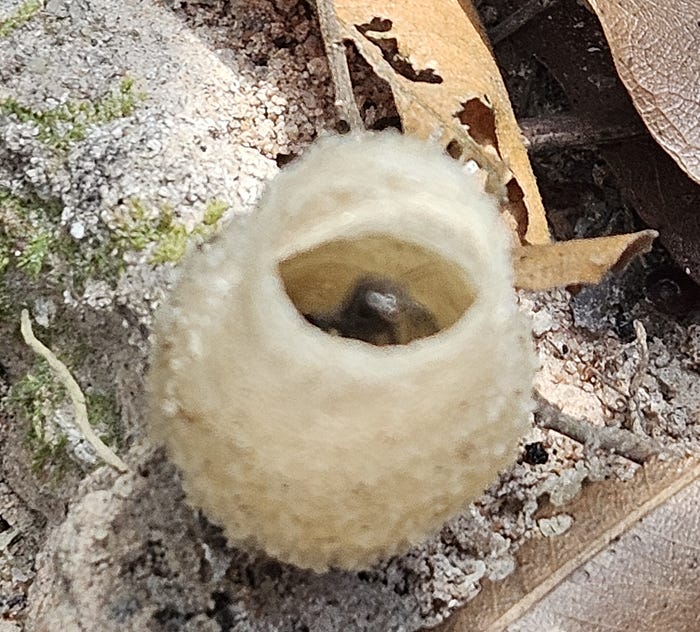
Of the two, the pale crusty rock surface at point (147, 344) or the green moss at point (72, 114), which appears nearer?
the pale crusty rock surface at point (147, 344)

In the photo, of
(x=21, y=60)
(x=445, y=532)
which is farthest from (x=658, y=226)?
(x=21, y=60)

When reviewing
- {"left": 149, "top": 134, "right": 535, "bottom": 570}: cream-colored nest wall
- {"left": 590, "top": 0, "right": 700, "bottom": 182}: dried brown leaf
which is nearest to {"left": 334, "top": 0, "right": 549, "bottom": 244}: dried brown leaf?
{"left": 590, "top": 0, "right": 700, "bottom": 182}: dried brown leaf

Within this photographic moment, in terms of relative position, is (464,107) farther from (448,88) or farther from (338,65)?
(338,65)

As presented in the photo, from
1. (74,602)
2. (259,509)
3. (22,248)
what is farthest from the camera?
(22,248)

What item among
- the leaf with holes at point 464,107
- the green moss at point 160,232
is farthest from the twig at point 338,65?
the green moss at point 160,232

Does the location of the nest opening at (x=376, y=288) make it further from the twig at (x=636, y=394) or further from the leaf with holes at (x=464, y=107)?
the twig at (x=636, y=394)

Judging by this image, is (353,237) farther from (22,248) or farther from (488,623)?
(22,248)
